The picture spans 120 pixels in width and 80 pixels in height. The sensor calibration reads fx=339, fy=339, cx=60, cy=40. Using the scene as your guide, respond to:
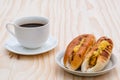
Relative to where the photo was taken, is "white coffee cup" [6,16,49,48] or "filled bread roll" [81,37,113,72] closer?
"filled bread roll" [81,37,113,72]

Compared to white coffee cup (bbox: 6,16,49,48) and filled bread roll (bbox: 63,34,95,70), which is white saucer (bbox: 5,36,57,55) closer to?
white coffee cup (bbox: 6,16,49,48)

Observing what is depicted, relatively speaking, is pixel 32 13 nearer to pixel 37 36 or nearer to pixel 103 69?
pixel 37 36

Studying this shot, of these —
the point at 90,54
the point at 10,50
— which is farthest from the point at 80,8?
the point at 90,54

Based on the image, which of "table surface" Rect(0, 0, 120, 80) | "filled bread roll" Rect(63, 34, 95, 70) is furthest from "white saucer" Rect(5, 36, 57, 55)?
"filled bread roll" Rect(63, 34, 95, 70)

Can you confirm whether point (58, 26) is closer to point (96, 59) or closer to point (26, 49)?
point (26, 49)

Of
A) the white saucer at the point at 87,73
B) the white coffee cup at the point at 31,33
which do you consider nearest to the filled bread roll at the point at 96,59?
the white saucer at the point at 87,73
